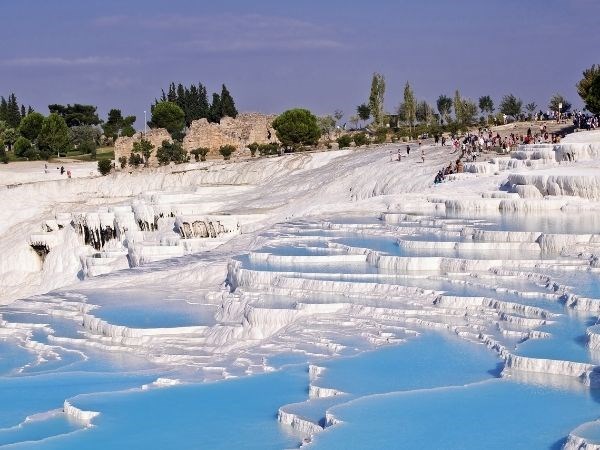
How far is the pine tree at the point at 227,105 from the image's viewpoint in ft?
152

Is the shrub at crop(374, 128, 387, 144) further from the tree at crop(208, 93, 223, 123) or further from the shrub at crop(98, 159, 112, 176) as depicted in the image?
the tree at crop(208, 93, 223, 123)

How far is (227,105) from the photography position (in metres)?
46.6

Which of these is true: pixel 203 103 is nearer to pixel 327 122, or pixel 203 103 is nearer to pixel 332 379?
pixel 327 122

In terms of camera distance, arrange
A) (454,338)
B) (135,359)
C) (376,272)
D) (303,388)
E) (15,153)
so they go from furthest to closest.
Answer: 1. (15,153)
2. (376,272)
3. (135,359)
4. (454,338)
5. (303,388)

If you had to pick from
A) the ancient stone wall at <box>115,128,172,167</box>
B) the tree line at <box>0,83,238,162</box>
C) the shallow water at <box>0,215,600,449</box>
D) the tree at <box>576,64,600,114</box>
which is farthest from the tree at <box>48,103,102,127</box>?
the shallow water at <box>0,215,600,449</box>

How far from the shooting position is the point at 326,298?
472 inches

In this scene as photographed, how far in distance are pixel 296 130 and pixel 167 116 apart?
11.6m

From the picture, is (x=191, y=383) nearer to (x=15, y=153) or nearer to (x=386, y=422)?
(x=386, y=422)

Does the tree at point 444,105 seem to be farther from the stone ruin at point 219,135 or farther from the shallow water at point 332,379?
the shallow water at point 332,379

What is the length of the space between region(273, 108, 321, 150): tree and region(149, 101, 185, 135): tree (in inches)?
382

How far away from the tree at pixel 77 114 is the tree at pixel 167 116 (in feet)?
31.8

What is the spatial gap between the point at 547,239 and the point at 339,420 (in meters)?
6.70

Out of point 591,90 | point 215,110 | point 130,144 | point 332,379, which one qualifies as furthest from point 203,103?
point 332,379

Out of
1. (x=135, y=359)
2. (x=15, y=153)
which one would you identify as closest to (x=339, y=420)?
(x=135, y=359)
